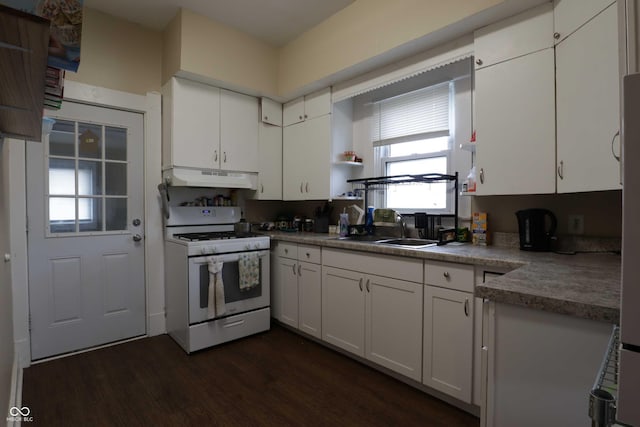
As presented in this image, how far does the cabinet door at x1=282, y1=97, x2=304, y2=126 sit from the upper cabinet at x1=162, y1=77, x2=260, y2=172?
0.32m

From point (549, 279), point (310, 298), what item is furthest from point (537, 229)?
point (310, 298)

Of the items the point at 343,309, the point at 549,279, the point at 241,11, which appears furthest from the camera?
the point at 241,11

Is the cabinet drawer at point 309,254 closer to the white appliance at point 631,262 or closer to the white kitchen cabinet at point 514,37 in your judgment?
the white kitchen cabinet at point 514,37

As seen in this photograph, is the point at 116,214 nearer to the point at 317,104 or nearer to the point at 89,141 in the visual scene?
the point at 89,141

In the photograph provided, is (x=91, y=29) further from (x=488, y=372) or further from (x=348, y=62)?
(x=488, y=372)

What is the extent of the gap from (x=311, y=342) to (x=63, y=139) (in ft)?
8.69

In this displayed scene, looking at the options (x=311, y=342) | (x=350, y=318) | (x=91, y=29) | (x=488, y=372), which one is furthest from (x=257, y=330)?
(x=91, y=29)

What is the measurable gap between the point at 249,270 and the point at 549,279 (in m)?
2.23

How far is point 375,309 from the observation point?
2.25 metres

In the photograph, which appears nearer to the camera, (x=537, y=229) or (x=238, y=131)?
(x=537, y=229)

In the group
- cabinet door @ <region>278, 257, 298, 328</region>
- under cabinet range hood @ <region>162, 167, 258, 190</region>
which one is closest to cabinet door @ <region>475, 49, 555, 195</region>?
cabinet door @ <region>278, 257, 298, 328</region>

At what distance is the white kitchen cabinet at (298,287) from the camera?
8.92 feet

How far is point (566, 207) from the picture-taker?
199 cm

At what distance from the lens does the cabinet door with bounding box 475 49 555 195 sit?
5.84 ft
